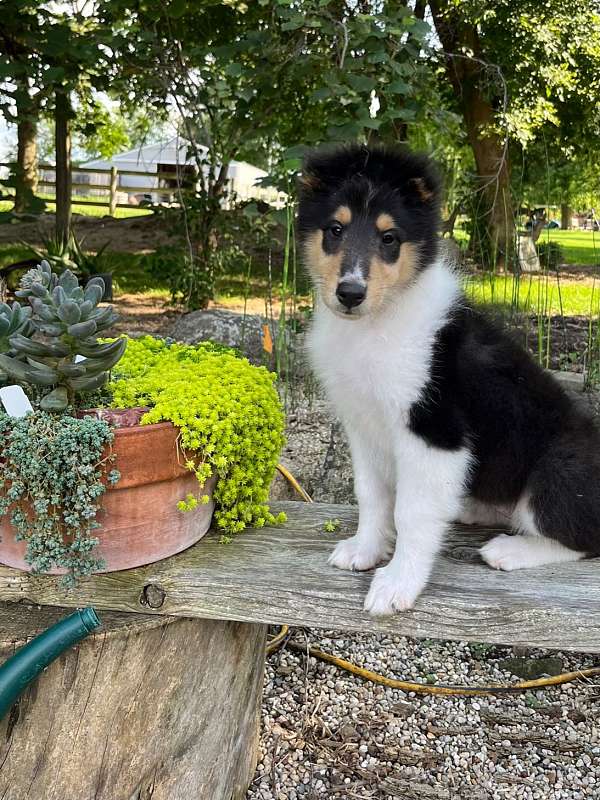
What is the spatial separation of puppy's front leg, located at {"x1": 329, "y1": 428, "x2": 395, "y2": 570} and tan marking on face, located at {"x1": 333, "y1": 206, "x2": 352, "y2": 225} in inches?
26.6

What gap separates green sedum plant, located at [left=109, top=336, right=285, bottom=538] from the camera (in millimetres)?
2158

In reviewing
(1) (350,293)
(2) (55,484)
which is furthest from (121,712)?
(1) (350,293)

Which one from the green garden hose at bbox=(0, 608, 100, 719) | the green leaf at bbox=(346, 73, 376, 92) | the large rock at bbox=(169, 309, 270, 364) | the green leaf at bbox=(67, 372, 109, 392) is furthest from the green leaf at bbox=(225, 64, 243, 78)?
the green garden hose at bbox=(0, 608, 100, 719)

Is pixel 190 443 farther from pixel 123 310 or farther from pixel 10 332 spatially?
pixel 123 310

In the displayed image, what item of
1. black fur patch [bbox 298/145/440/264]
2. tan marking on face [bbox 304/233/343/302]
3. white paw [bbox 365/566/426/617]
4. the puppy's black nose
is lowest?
white paw [bbox 365/566/426/617]

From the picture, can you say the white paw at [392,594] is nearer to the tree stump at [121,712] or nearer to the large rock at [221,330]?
the tree stump at [121,712]

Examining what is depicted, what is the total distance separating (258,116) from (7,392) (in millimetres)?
4883

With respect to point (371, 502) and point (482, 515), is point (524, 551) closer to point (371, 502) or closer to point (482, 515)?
point (482, 515)

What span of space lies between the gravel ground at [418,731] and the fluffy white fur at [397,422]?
3.42 ft

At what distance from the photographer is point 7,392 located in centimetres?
202

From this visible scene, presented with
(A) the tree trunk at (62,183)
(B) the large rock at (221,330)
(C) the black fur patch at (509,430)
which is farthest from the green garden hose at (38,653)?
(A) the tree trunk at (62,183)

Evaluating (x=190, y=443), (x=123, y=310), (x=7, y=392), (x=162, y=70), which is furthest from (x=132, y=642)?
(x=123, y=310)

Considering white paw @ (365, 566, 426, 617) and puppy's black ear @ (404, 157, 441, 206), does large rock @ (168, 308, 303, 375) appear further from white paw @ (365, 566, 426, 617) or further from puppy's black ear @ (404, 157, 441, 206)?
white paw @ (365, 566, 426, 617)

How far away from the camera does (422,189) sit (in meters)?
2.25
